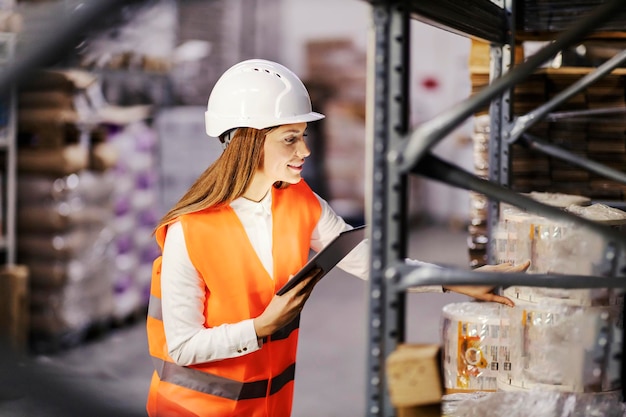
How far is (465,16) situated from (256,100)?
755mm

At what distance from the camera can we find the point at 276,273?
303cm

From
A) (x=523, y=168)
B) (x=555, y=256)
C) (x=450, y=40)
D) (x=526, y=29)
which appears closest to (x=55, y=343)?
(x=523, y=168)

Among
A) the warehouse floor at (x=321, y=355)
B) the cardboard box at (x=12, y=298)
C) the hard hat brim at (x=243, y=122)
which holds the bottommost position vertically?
the warehouse floor at (x=321, y=355)

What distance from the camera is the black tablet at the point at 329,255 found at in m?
2.52

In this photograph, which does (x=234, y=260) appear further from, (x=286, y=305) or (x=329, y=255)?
(x=329, y=255)

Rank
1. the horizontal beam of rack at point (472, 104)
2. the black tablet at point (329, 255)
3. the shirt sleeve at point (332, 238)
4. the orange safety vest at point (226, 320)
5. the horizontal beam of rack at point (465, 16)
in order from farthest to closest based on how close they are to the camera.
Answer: the shirt sleeve at point (332, 238) → the orange safety vest at point (226, 320) → the black tablet at point (329, 255) → the horizontal beam of rack at point (465, 16) → the horizontal beam of rack at point (472, 104)

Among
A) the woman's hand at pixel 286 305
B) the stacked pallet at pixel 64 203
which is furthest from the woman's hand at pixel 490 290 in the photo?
the stacked pallet at pixel 64 203

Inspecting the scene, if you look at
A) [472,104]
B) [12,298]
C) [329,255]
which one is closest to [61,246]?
[12,298]

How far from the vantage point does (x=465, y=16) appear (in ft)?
9.23

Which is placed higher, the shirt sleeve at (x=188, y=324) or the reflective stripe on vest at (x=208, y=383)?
the shirt sleeve at (x=188, y=324)

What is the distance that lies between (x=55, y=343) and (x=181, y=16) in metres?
Answer: 5.39

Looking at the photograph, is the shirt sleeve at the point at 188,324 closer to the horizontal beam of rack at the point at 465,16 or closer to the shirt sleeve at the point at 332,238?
the shirt sleeve at the point at 332,238

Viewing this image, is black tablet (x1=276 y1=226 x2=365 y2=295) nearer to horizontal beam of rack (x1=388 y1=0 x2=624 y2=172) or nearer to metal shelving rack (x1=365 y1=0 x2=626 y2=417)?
metal shelving rack (x1=365 y1=0 x2=626 y2=417)

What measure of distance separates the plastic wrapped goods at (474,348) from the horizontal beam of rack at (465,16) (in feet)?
3.23
